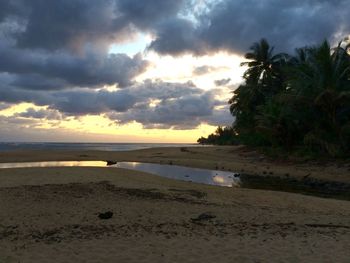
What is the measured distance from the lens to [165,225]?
9.62m

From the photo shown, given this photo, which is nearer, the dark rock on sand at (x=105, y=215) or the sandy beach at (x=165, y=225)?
the sandy beach at (x=165, y=225)

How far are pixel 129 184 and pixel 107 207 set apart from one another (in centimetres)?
539

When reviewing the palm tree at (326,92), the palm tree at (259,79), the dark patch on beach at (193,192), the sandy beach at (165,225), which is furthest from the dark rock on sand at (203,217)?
the palm tree at (259,79)

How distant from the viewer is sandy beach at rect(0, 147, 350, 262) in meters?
7.44

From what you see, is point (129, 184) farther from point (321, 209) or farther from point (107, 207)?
point (321, 209)

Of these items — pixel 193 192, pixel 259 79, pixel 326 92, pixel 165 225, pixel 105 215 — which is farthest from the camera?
pixel 259 79

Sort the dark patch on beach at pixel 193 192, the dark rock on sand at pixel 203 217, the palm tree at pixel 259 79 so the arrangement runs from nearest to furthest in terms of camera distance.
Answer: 1. the dark rock on sand at pixel 203 217
2. the dark patch on beach at pixel 193 192
3. the palm tree at pixel 259 79

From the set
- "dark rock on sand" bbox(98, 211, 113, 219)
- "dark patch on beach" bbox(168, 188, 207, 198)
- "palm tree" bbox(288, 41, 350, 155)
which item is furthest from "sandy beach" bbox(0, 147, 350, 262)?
"palm tree" bbox(288, 41, 350, 155)

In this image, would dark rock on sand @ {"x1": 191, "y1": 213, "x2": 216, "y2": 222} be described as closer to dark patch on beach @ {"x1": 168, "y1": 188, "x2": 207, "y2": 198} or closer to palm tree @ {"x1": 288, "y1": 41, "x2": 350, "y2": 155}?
dark patch on beach @ {"x1": 168, "y1": 188, "x2": 207, "y2": 198}

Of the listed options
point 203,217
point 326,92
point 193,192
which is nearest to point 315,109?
point 326,92

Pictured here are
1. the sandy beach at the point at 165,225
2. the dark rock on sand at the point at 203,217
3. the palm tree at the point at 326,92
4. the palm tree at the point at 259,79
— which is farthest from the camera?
the palm tree at the point at 259,79

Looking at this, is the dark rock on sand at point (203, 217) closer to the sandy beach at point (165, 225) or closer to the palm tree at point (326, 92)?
the sandy beach at point (165, 225)

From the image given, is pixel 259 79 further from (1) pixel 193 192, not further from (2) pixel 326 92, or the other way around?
(1) pixel 193 192

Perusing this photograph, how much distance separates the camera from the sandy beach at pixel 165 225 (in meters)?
7.44
